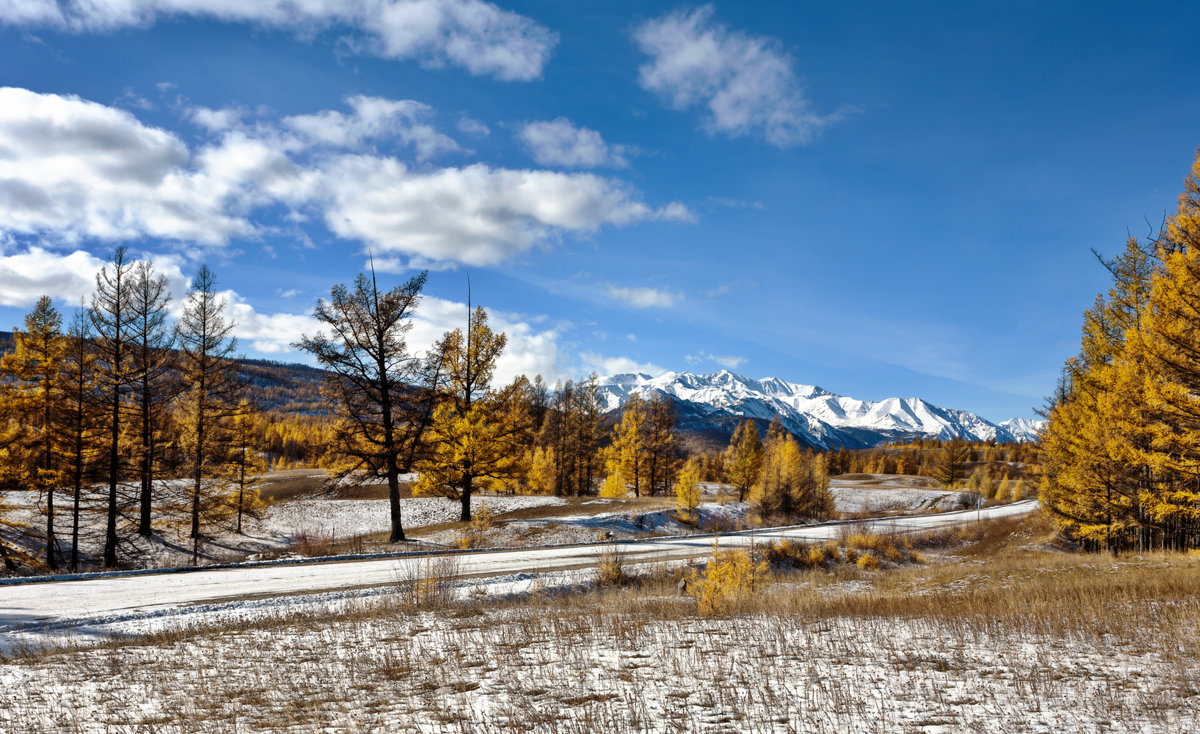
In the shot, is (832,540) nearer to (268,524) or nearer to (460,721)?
(460,721)

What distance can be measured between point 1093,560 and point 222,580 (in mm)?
30954

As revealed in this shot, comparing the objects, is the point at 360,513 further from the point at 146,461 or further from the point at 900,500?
the point at 900,500

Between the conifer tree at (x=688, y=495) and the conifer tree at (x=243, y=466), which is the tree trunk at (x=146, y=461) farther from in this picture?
the conifer tree at (x=688, y=495)

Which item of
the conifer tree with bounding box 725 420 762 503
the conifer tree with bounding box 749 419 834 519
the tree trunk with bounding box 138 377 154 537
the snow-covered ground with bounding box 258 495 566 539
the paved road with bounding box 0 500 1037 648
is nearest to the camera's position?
the paved road with bounding box 0 500 1037 648

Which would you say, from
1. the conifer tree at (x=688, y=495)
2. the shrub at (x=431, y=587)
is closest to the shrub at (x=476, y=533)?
the shrub at (x=431, y=587)

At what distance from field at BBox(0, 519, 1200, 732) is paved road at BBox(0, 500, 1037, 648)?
262cm

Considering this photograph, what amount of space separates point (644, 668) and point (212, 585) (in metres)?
12.9

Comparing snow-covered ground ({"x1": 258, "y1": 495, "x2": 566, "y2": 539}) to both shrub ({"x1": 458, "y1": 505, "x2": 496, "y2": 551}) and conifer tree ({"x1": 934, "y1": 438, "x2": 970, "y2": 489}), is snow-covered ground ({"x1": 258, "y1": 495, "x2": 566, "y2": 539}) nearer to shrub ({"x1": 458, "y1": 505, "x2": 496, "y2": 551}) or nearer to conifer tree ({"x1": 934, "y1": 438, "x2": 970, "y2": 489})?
shrub ({"x1": 458, "y1": 505, "x2": 496, "y2": 551})

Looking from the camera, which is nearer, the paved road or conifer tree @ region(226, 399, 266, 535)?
the paved road

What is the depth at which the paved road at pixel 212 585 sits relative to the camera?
11620 mm

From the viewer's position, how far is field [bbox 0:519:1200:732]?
599 centimetres

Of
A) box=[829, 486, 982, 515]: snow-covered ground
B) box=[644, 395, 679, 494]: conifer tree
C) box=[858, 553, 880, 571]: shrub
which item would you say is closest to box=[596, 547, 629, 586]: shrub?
box=[858, 553, 880, 571]: shrub

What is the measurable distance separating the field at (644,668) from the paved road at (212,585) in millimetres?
2625

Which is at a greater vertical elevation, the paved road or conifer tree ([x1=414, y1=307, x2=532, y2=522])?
conifer tree ([x1=414, y1=307, x2=532, y2=522])
